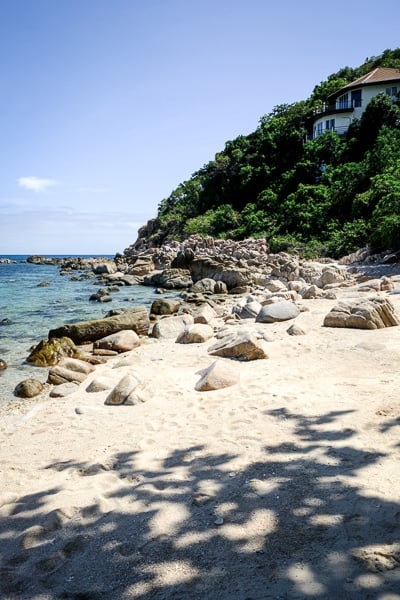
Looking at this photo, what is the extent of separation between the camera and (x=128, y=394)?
569 centimetres

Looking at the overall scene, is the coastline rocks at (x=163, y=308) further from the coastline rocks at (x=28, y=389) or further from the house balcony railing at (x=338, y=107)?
the house balcony railing at (x=338, y=107)

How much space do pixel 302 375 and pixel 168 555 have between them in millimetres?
3898

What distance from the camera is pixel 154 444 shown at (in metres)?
4.30

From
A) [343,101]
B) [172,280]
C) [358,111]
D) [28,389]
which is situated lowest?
[28,389]

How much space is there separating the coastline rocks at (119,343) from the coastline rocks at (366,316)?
4.49 m

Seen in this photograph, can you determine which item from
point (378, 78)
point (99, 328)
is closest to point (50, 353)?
point (99, 328)

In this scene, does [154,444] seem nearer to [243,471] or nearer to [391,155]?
[243,471]

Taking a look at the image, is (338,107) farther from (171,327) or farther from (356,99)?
(171,327)

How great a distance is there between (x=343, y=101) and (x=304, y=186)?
18088 mm

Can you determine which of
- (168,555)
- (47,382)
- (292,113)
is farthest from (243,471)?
(292,113)

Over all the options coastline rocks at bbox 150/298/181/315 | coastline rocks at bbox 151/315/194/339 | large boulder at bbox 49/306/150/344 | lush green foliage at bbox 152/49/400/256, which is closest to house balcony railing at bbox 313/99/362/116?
lush green foliage at bbox 152/49/400/256

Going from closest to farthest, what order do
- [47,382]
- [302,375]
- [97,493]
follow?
[97,493] < [302,375] < [47,382]

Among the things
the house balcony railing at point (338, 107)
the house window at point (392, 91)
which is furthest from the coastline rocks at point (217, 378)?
the house window at point (392, 91)

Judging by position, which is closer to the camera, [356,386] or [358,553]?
[358,553]
